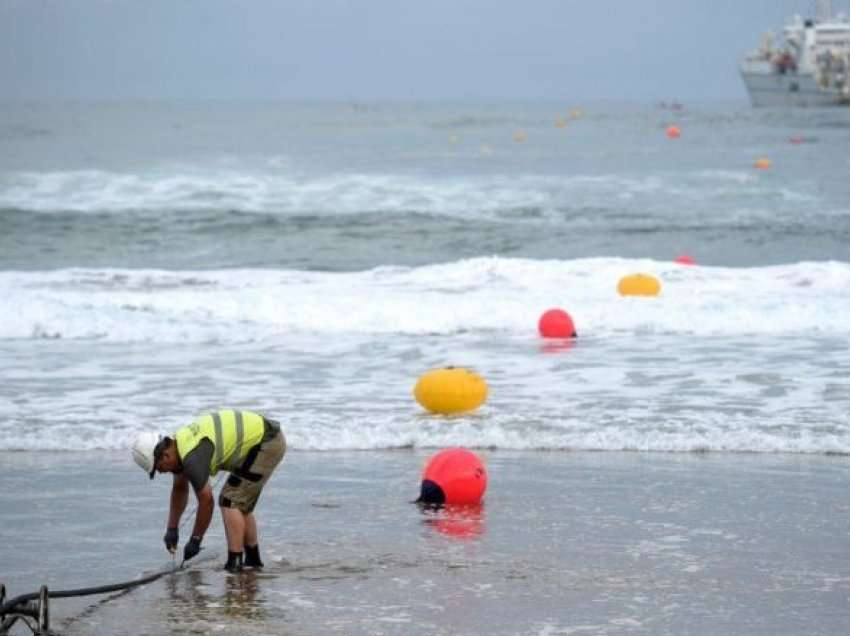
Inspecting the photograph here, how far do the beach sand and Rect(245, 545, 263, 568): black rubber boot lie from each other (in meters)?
0.09

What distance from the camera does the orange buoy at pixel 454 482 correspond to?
951 centimetres

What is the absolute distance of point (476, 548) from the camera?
851cm

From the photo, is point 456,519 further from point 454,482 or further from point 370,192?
point 370,192

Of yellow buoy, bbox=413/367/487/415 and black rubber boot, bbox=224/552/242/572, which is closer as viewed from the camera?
black rubber boot, bbox=224/552/242/572

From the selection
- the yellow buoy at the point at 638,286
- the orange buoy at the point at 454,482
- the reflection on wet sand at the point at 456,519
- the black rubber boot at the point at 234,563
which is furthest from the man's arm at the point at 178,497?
the yellow buoy at the point at 638,286

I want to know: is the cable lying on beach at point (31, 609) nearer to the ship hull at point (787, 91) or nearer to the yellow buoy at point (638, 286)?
the yellow buoy at point (638, 286)

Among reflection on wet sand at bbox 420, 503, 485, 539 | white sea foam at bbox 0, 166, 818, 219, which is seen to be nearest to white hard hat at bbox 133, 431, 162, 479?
reflection on wet sand at bbox 420, 503, 485, 539

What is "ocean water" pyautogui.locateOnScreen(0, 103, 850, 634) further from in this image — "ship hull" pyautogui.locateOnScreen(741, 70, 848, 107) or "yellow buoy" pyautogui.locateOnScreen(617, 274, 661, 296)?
"ship hull" pyautogui.locateOnScreen(741, 70, 848, 107)

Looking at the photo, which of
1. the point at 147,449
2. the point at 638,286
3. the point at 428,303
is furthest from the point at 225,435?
the point at 638,286

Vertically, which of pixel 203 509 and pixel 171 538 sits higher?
pixel 203 509

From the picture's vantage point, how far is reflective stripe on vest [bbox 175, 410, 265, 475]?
7418 millimetres

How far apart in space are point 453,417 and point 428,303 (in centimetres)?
750

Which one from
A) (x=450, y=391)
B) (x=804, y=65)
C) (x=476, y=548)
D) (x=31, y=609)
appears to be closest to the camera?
(x=31, y=609)

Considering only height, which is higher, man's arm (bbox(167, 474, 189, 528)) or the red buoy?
the red buoy
